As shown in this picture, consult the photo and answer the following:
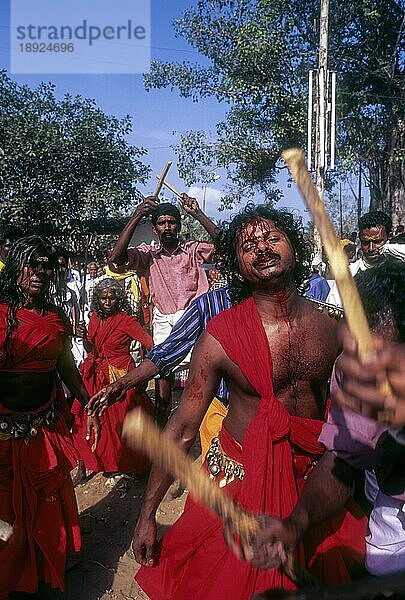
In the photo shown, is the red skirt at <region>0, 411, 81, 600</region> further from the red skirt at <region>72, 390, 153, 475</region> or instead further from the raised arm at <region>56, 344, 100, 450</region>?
the red skirt at <region>72, 390, 153, 475</region>

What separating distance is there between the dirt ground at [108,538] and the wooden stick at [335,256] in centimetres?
267

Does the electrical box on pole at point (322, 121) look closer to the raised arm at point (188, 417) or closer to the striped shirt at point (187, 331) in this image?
the striped shirt at point (187, 331)

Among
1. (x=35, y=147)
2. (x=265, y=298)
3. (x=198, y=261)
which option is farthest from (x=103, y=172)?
(x=265, y=298)

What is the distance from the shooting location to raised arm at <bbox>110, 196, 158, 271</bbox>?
15.0ft

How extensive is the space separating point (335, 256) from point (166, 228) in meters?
3.87

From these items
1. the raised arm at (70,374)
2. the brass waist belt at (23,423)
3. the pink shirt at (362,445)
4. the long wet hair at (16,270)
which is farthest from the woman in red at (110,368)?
the pink shirt at (362,445)

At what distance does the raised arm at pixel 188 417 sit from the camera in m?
2.20

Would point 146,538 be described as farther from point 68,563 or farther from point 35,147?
point 35,147

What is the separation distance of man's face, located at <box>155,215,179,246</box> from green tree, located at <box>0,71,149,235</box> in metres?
13.6

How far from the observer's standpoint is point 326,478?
72.3 inches

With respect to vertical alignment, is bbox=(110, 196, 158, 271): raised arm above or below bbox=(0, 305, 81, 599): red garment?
above

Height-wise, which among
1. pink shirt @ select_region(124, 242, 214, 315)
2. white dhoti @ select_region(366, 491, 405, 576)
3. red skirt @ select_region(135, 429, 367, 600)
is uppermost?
pink shirt @ select_region(124, 242, 214, 315)

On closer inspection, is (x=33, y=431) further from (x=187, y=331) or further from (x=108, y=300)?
(x=108, y=300)

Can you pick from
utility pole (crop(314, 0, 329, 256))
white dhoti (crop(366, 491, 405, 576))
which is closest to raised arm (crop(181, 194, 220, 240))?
white dhoti (crop(366, 491, 405, 576))
